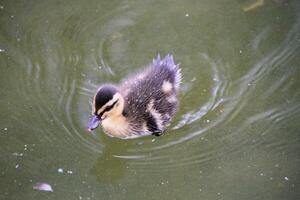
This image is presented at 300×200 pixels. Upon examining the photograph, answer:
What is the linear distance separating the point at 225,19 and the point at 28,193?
189 centimetres

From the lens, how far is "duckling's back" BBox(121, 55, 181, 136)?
3.40 metres

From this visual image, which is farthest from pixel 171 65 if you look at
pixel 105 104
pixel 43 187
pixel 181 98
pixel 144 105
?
pixel 43 187

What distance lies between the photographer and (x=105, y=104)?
3146mm

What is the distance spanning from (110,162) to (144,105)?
0.37m

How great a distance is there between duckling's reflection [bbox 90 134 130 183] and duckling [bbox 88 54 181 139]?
0.04 m

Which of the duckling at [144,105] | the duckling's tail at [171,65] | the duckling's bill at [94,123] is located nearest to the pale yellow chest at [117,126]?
the duckling at [144,105]

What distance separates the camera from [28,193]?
3.11 metres

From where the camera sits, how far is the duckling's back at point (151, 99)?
3.40m

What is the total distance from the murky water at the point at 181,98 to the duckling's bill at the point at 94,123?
20cm

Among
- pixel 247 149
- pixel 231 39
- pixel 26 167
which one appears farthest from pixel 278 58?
pixel 26 167

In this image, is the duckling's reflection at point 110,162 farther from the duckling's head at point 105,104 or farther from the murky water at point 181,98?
the duckling's head at point 105,104

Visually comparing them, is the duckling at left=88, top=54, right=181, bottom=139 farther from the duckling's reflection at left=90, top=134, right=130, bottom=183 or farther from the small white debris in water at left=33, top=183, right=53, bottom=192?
the small white debris in water at left=33, top=183, right=53, bottom=192

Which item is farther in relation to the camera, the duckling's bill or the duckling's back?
the duckling's back

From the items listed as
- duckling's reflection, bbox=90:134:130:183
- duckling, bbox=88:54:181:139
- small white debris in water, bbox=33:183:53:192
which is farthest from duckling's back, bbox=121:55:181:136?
small white debris in water, bbox=33:183:53:192
